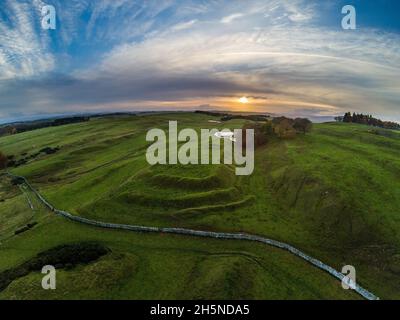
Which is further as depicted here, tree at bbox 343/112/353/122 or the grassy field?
tree at bbox 343/112/353/122

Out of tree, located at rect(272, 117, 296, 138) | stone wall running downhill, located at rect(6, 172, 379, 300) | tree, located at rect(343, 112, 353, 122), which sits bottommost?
stone wall running downhill, located at rect(6, 172, 379, 300)

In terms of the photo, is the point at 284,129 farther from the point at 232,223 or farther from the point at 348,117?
the point at 348,117

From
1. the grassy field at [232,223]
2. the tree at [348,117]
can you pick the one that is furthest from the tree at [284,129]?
the tree at [348,117]

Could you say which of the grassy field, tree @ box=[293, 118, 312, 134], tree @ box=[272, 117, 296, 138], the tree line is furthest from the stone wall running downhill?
the tree line

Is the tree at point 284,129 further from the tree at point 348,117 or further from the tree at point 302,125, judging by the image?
the tree at point 348,117

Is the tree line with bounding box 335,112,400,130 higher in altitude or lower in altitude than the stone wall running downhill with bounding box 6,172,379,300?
higher

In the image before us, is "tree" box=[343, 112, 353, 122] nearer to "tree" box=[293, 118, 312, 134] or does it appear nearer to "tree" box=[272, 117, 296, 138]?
"tree" box=[293, 118, 312, 134]
